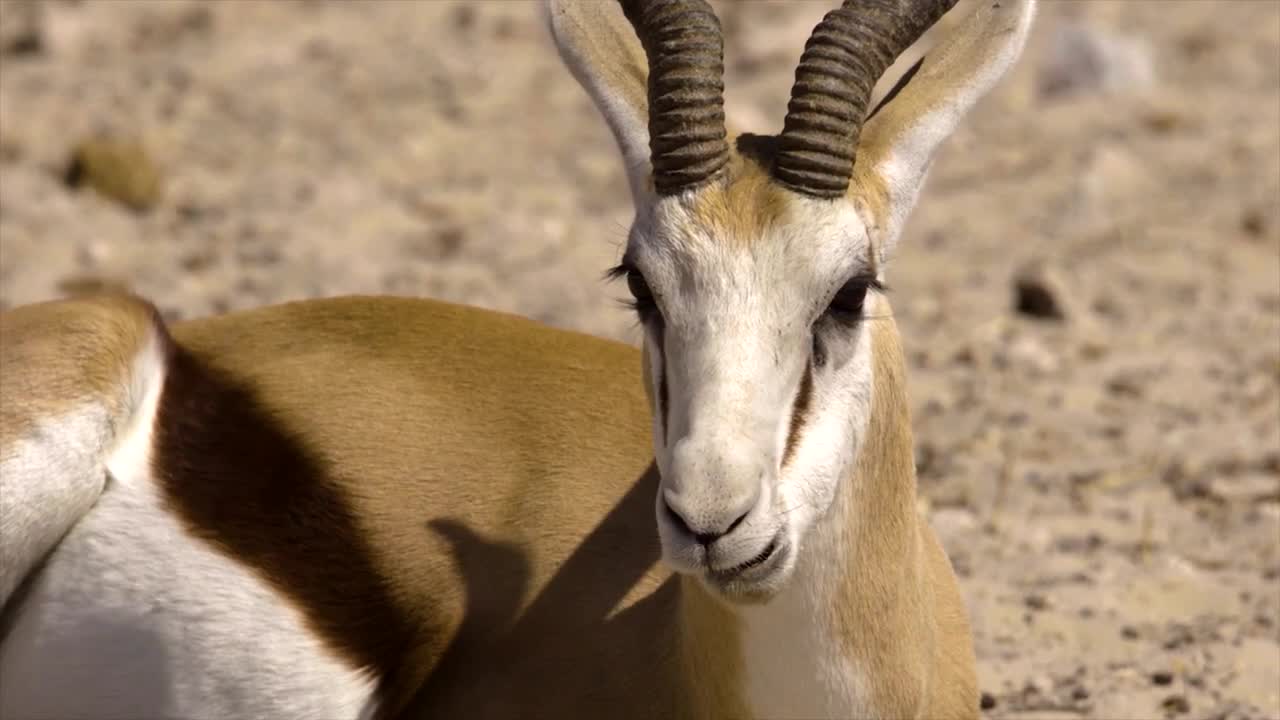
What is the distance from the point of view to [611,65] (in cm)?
446

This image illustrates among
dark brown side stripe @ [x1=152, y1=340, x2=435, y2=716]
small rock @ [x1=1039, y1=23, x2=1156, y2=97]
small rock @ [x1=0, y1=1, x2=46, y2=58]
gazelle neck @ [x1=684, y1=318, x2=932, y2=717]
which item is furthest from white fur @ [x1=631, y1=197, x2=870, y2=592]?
small rock @ [x1=0, y1=1, x2=46, y2=58]

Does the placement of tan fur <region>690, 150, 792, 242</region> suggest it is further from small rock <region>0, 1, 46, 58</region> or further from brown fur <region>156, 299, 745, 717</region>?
small rock <region>0, 1, 46, 58</region>

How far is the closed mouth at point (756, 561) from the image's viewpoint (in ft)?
12.3

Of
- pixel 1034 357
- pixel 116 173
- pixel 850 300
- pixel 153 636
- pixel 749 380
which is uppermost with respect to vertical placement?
pixel 850 300

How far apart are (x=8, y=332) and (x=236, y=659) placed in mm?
1076

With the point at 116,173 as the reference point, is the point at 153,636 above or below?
above

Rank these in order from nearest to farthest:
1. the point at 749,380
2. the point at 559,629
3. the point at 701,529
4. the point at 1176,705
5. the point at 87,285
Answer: the point at 701,529, the point at 749,380, the point at 559,629, the point at 1176,705, the point at 87,285

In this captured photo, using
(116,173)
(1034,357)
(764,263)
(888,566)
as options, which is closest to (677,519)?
(764,263)

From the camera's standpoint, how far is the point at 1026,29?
442cm

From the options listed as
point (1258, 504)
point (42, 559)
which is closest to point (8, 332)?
point (42, 559)

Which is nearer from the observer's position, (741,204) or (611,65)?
(741,204)

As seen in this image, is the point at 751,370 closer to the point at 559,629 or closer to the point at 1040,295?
the point at 559,629

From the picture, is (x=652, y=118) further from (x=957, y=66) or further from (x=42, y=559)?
(x=42, y=559)

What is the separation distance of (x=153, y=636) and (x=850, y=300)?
208 centimetres
